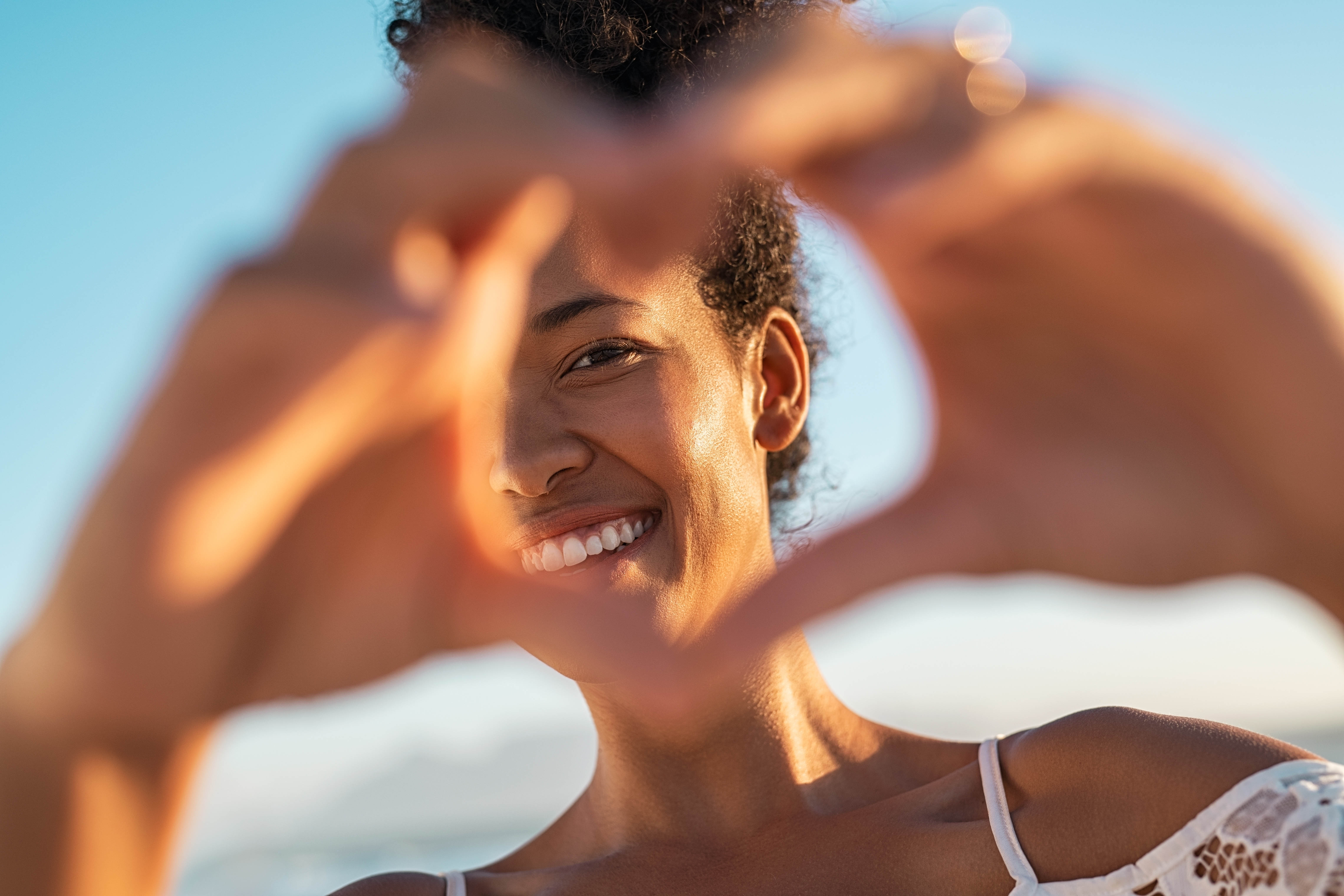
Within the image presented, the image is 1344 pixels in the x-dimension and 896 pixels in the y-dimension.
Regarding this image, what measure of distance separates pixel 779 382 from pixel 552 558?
691 millimetres

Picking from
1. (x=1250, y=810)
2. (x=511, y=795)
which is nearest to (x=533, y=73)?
(x=1250, y=810)

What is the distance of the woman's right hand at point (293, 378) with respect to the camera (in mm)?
679

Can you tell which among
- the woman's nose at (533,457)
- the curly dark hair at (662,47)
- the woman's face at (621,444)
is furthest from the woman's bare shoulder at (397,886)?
the curly dark hair at (662,47)

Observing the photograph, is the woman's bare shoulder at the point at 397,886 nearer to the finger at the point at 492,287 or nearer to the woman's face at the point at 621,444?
the woman's face at the point at 621,444

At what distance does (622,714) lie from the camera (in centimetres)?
212

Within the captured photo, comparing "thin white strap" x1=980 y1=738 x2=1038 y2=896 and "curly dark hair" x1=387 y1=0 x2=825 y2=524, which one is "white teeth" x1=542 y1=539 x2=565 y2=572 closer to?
"curly dark hair" x1=387 y1=0 x2=825 y2=524

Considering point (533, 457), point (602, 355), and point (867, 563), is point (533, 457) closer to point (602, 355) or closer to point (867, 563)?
point (602, 355)

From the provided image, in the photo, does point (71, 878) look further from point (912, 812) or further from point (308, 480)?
point (912, 812)

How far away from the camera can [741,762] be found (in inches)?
81.4

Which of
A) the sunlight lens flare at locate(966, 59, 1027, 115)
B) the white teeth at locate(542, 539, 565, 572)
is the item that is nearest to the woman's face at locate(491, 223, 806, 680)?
the white teeth at locate(542, 539, 565, 572)

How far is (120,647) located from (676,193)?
505mm

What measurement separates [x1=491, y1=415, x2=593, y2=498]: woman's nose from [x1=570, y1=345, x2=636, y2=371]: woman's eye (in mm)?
123

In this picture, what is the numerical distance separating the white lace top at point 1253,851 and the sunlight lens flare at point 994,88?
1.15 m

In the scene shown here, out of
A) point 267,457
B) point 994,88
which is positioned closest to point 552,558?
point 267,457
